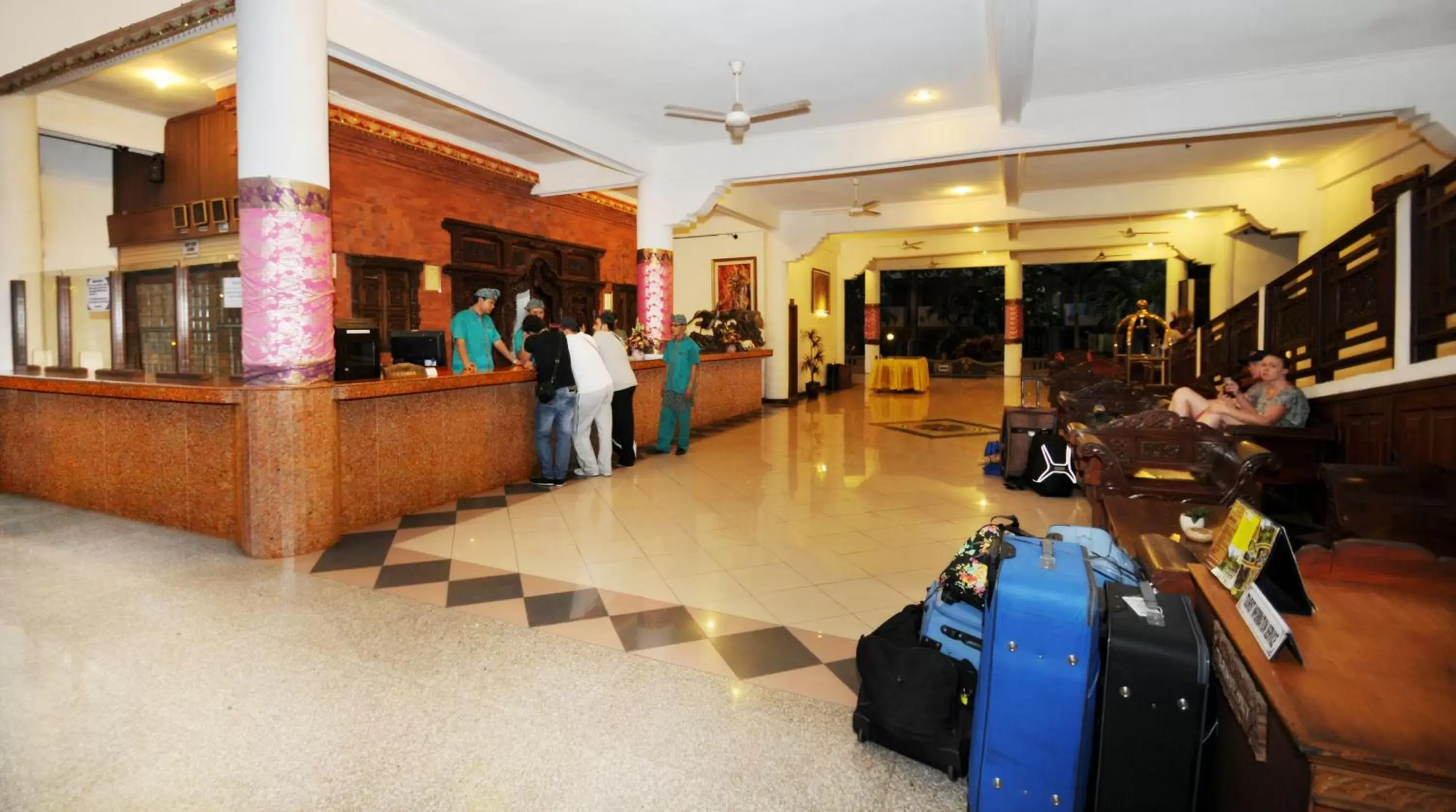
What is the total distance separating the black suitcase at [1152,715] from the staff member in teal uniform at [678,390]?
6.32m

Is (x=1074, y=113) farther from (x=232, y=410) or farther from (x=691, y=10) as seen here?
(x=232, y=410)

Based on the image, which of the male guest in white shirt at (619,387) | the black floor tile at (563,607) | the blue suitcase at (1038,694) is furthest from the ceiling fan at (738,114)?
the blue suitcase at (1038,694)

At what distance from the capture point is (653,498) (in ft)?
18.6

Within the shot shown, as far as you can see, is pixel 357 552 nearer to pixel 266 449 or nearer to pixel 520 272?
pixel 266 449

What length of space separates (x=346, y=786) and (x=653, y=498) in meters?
3.68

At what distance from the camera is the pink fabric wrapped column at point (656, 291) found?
28.5ft

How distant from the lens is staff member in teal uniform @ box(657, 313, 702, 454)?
7.76 meters

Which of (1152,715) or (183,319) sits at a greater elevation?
(183,319)

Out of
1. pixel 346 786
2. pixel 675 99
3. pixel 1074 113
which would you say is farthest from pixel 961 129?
pixel 346 786

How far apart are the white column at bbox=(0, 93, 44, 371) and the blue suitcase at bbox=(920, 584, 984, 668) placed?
27.4 feet

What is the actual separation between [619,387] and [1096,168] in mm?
7409

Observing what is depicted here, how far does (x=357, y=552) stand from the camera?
13.9 ft

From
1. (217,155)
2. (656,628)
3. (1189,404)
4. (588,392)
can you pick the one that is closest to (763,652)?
(656,628)

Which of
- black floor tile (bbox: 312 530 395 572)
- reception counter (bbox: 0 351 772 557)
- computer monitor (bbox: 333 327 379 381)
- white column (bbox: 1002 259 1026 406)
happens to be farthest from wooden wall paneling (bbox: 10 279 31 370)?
white column (bbox: 1002 259 1026 406)
